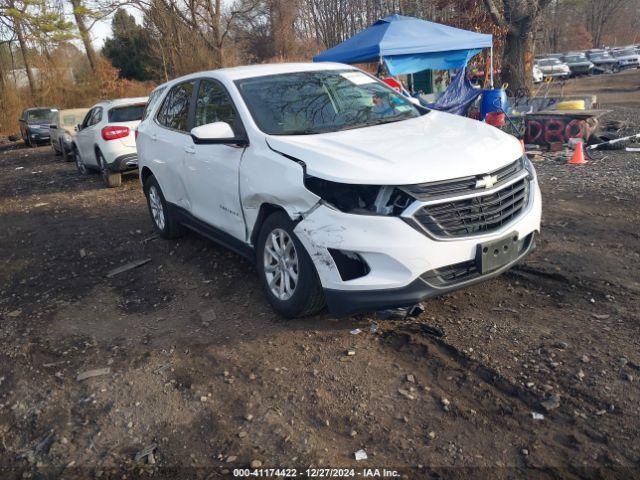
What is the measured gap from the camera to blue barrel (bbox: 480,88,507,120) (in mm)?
11688

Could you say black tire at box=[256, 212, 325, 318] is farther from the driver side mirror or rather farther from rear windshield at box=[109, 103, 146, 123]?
rear windshield at box=[109, 103, 146, 123]

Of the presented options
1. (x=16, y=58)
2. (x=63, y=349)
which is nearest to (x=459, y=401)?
(x=63, y=349)

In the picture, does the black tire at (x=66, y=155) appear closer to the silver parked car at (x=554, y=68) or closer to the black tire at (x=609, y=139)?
the black tire at (x=609, y=139)

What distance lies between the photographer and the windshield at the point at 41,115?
24.1 m

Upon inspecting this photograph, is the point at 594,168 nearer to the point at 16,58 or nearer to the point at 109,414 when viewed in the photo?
the point at 109,414

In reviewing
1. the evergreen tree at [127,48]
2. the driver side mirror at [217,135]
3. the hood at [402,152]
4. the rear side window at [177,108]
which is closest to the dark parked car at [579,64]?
the evergreen tree at [127,48]

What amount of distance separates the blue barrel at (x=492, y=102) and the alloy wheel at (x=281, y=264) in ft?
28.6

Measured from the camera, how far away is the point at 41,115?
24562 millimetres

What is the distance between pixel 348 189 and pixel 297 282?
2.49 feet

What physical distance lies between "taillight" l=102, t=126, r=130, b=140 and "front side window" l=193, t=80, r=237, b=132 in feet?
19.3

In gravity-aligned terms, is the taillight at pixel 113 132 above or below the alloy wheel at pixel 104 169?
above

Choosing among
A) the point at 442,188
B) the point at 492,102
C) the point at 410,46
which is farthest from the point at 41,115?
the point at 442,188

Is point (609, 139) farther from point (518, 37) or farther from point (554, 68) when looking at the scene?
point (554, 68)

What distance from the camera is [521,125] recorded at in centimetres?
1142
